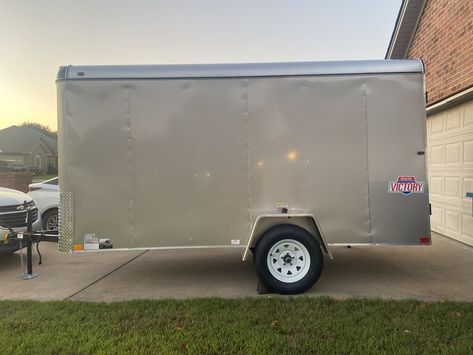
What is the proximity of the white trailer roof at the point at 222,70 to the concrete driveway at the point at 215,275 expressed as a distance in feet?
9.06

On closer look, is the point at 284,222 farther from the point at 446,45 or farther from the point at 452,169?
the point at 446,45

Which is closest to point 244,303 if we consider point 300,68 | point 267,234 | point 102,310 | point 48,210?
point 267,234

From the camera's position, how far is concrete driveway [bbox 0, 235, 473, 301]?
5.30 meters

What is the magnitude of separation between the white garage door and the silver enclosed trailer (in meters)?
2.96

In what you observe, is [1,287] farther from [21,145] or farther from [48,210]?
[21,145]

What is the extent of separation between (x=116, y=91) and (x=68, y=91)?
2.00 ft

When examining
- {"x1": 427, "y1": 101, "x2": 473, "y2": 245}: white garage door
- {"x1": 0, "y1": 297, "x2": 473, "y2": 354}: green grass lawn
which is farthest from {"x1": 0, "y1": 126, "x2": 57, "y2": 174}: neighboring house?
{"x1": 0, "y1": 297, "x2": 473, "y2": 354}: green grass lawn

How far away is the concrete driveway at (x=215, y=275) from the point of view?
5297mm

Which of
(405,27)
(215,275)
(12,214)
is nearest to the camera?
(215,275)

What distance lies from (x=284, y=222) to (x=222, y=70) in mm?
2074

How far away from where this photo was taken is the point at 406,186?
519 centimetres

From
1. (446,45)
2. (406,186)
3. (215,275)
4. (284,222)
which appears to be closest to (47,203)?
(215,275)

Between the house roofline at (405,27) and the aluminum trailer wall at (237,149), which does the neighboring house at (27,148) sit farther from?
the aluminum trailer wall at (237,149)

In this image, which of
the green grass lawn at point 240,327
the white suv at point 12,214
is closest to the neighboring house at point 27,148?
the white suv at point 12,214
